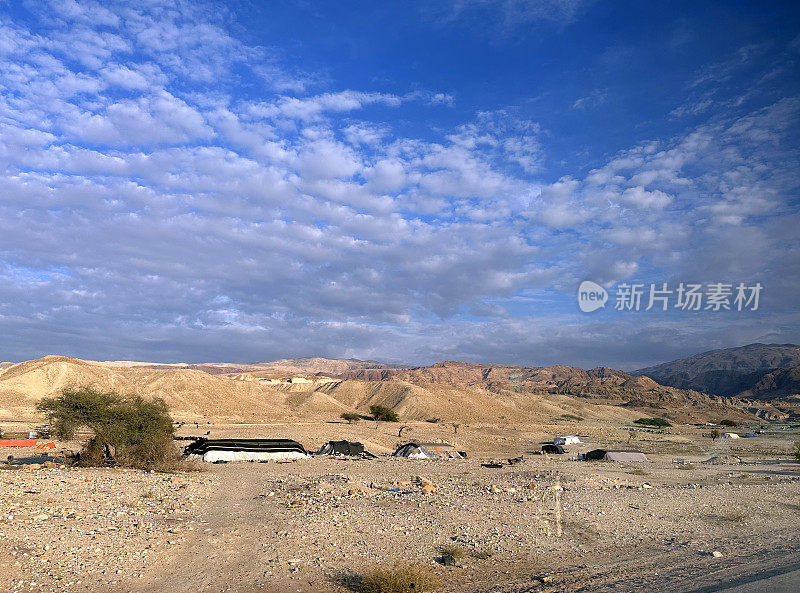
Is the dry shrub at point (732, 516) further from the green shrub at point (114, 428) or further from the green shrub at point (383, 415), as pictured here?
the green shrub at point (383, 415)

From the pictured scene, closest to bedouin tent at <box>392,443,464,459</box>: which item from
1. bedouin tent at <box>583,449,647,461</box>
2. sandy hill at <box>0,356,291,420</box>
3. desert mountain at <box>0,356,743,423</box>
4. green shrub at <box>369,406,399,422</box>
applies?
bedouin tent at <box>583,449,647,461</box>

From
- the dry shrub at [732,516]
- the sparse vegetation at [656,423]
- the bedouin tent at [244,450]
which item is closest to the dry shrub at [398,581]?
the dry shrub at [732,516]

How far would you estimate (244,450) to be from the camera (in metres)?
28.4

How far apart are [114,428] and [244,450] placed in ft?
25.8

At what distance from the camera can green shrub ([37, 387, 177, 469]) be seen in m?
22.1

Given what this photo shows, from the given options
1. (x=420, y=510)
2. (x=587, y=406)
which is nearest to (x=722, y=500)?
(x=420, y=510)

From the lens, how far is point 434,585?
28.1ft

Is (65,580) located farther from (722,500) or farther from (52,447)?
(52,447)

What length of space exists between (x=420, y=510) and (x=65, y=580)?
883 cm

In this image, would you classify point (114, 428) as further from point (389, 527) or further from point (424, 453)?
point (424, 453)

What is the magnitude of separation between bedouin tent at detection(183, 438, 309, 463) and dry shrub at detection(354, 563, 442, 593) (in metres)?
20.9

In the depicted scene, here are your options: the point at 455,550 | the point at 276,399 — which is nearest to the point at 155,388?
the point at 276,399

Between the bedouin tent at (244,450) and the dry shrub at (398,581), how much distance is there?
20908 millimetres

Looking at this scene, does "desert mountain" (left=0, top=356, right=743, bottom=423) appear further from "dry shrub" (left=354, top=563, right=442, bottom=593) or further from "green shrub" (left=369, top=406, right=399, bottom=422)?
"dry shrub" (left=354, top=563, right=442, bottom=593)
